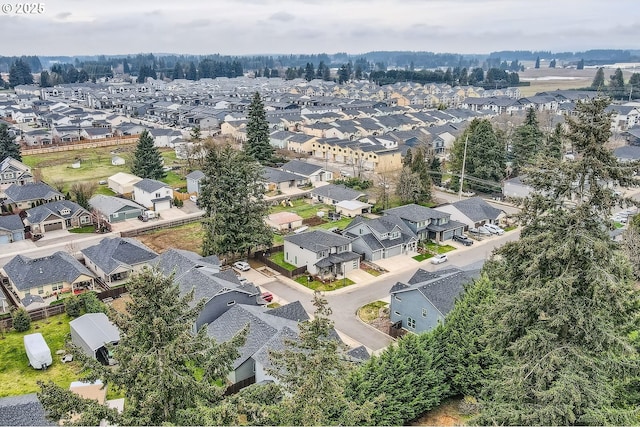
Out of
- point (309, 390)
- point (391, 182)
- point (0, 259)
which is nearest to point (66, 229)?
point (0, 259)

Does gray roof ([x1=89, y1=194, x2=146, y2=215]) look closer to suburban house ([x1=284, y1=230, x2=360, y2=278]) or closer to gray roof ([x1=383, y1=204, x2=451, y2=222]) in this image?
suburban house ([x1=284, y1=230, x2=360, y2=278])

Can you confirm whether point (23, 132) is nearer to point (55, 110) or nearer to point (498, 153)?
point (55, 110)

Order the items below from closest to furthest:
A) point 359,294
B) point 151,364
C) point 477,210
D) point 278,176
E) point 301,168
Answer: point 151,364 < point 359,294 < point 477,210 < point 278,176 < point 301,168

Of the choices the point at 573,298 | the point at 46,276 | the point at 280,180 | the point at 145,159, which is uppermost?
the point at 573,298

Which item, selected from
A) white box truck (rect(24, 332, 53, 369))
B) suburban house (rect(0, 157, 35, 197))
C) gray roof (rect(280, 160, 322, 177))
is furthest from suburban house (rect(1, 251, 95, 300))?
gray roof (rect(280, 160, 322, 177))

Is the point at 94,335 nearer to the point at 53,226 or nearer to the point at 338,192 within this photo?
the point at 53,226

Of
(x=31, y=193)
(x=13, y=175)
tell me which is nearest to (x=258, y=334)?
(x=31, y=193)

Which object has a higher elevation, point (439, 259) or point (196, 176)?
point (196, 176)
